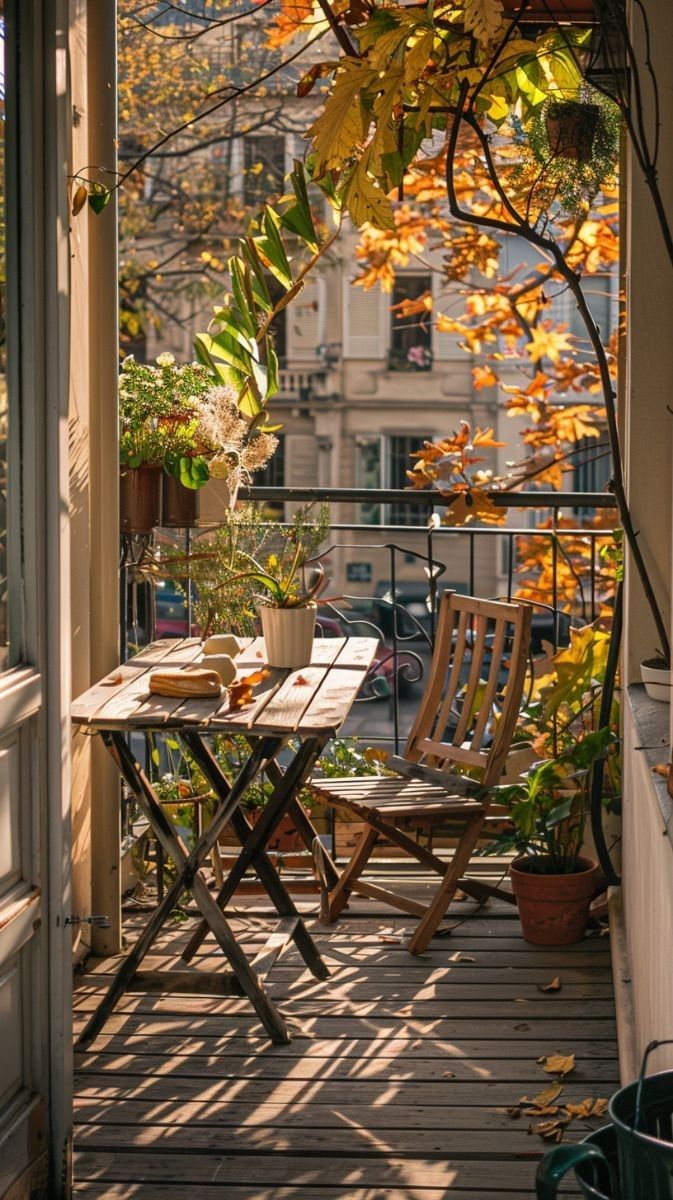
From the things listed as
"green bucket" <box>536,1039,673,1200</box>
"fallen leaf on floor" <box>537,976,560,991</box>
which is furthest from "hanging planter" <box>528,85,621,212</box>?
"green bucket" <box>536,1039,673,1200</box>

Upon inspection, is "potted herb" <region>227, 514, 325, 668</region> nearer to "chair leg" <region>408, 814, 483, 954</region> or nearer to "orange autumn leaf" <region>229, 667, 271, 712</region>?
"orange autumn leaf" <region>229, 667, 271, 712</region>

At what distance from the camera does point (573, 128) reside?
4.01 meters

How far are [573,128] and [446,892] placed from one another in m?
2.22

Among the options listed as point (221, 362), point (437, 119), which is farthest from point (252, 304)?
point (437, 119)

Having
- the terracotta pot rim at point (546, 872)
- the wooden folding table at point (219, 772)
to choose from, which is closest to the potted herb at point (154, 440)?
the wooden folding table at point (219, 772)

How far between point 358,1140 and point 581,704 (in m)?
1.99

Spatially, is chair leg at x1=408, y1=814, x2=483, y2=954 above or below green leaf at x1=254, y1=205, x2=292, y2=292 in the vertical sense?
below

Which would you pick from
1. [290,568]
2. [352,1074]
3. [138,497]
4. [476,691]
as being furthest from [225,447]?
[352,1074]

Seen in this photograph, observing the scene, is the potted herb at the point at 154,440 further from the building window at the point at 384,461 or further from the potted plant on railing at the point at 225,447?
the building window at the point at 384,461

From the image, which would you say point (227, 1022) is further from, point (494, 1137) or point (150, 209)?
point (150, 209)

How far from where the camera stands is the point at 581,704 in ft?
15.7

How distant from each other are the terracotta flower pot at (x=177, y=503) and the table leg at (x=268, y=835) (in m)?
0.89

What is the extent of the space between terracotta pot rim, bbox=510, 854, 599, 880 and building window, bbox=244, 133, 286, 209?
15.2 meters

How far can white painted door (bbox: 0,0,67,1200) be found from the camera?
2.71 meters
